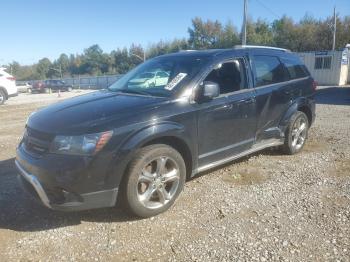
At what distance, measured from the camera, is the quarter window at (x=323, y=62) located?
26.3 m

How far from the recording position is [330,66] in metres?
26.3

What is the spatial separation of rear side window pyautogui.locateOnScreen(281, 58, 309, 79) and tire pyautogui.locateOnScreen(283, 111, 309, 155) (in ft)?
2.11

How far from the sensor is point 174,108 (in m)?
3.96

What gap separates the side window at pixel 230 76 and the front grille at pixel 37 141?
200 centimetres

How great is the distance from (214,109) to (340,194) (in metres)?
1.88

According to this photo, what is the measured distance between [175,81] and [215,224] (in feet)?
5.75

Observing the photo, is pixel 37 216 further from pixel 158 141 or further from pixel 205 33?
pixel 205 33

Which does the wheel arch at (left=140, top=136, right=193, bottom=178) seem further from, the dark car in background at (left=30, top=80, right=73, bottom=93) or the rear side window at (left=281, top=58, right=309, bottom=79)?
the dark car in background at (left=30, top=80, right=73, bottom=93)

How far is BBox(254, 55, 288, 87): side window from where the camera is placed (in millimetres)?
5141

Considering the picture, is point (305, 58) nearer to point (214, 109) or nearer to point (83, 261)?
point (214, 109)

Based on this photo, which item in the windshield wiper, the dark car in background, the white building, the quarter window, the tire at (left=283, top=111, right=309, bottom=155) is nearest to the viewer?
the windshield wiper

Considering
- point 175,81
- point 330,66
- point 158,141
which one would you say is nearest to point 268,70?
point 175,81

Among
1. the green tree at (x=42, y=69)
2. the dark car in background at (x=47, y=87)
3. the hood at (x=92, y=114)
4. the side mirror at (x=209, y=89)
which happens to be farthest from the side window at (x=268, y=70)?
the green tree at (x=42, y=69)

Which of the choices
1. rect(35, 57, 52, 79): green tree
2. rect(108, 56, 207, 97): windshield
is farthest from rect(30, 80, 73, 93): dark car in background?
rect(35, 57, 52, 79): green tree
